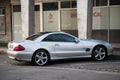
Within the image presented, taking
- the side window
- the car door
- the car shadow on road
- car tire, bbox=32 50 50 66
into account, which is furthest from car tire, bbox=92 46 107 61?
car tire, bbox=32 50 50 66

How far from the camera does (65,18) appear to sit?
24.5 metres

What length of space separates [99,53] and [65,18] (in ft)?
28.5

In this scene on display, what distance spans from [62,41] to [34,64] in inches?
62.1

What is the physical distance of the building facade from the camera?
1930 centimetres

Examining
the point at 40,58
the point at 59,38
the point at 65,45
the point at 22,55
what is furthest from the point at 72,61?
the point at 22,55

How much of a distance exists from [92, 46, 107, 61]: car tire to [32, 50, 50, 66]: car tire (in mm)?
2194

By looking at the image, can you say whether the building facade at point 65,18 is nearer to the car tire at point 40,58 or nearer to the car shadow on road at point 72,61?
the car shadow on road at point 72,61

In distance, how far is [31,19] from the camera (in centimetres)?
2161

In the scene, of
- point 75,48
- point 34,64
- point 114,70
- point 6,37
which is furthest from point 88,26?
point 6,37

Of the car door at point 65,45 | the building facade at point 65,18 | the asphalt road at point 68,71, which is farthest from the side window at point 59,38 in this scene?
the building facade at point 65,18

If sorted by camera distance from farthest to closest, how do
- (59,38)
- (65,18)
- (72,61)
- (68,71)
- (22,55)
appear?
(65,18) → (72,61) → (59,38) → (22,55) → (68,71)

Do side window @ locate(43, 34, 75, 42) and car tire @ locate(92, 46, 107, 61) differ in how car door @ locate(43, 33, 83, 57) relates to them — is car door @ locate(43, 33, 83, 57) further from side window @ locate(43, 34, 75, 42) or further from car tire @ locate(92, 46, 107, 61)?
car tire @ locate(92, 46, 107, 61)

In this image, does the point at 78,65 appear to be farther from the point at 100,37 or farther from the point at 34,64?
the point at 100,37

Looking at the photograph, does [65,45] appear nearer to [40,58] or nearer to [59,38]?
[59,38]
